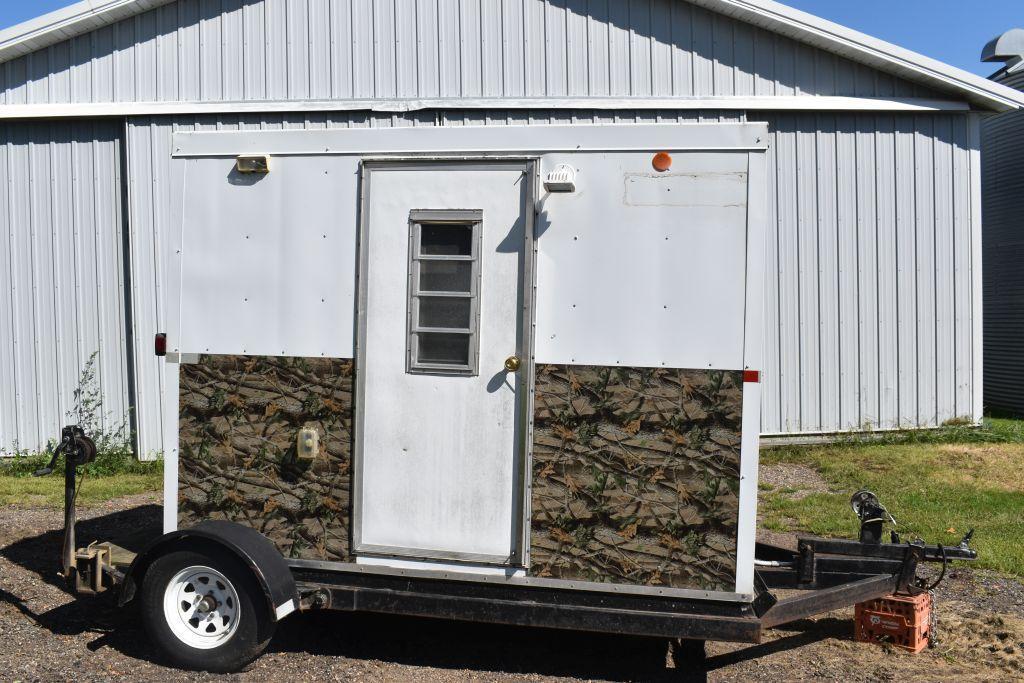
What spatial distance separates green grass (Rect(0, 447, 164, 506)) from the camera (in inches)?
365

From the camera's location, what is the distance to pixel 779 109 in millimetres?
10586

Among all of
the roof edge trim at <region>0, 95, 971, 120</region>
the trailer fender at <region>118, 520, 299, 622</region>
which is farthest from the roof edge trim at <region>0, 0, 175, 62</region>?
→ the trailer fender at <region>118, 520, 299, 622</region>

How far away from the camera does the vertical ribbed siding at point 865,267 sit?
1082 centimetres

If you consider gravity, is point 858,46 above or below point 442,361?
above

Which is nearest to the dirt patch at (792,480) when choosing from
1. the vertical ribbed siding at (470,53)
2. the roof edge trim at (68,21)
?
the vertical ribbed siding at (470,53)

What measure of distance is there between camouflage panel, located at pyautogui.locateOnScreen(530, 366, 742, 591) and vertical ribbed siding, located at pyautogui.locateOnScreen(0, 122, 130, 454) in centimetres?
773

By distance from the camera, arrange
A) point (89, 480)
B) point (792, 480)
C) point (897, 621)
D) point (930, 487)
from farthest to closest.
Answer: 1. point (89, 480)
2. point (792, 480)
3. point (930, 487)
4. point (897, 621)

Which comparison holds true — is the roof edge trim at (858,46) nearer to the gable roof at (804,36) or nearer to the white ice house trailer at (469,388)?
the gable roof at (804,36)

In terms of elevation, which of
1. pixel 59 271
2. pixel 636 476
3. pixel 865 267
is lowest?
pixel 636 476

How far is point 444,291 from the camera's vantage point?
4.86 m

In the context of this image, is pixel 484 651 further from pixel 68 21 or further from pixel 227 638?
pixel 68 21

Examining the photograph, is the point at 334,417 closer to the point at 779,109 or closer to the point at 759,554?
the point at 759,554

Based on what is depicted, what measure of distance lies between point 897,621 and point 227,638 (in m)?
3.67

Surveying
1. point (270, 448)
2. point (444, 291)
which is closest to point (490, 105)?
point (444, 291)
